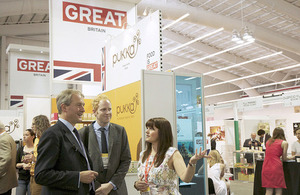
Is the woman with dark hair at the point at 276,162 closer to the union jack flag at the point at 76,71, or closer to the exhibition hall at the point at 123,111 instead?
the exhibition hall at the point at 123,111

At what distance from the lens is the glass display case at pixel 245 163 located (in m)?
10.3

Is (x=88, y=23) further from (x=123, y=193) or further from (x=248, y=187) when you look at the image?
(x=248, y=187)

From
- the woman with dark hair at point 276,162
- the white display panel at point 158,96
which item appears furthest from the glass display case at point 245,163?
the white display panel at point 158,96

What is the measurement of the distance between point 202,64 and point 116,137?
16.2 m

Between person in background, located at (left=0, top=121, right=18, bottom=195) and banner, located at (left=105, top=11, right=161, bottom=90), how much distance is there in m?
1.65

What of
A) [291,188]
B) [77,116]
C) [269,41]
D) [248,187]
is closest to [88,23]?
[77,116]

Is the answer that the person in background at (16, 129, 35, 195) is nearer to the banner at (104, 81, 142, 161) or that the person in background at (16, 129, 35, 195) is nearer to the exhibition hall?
the exhibition hall

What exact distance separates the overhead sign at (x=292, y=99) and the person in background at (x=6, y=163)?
34.9 feet

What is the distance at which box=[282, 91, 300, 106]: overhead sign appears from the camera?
12.4 metres

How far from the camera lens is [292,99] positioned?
1262 centimetres

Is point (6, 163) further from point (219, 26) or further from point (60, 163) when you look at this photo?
point (219, 26)

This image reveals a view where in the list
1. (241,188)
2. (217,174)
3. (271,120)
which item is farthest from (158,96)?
(271,120)

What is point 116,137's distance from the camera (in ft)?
9.32

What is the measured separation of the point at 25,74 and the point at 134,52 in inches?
241
